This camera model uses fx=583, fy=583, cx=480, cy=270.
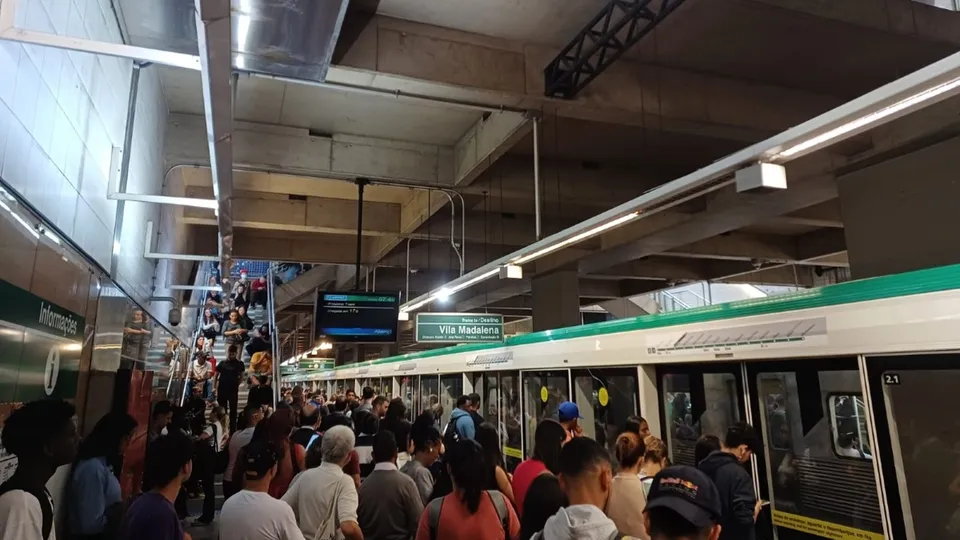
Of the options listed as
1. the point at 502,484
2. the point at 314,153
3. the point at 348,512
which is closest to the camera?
the point at 348,512

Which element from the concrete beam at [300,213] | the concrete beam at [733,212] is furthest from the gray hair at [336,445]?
the concrete beam at [300,213]

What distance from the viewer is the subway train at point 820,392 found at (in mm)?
3361

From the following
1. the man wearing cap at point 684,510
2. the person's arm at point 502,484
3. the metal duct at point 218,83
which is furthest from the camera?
the person's arm at point 502,484

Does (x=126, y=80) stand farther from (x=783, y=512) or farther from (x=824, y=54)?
(x=824, y=54)

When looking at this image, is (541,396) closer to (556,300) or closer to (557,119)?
(557,119)

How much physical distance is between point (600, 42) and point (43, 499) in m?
4.99

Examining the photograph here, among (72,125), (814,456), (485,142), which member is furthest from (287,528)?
(485,142)

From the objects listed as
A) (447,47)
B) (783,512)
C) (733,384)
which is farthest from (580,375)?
(447,47)

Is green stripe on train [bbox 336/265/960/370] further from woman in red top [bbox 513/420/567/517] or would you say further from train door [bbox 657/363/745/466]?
woman in red top [bbox 513/420/567/517]

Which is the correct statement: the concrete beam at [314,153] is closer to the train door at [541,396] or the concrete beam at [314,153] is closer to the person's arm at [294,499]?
the train door at [541,396]

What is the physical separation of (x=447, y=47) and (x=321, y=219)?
538cm

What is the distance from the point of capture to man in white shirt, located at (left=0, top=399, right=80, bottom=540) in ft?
7.03

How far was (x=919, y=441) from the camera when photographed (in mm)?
3451

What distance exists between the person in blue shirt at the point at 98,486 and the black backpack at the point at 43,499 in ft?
4.51
